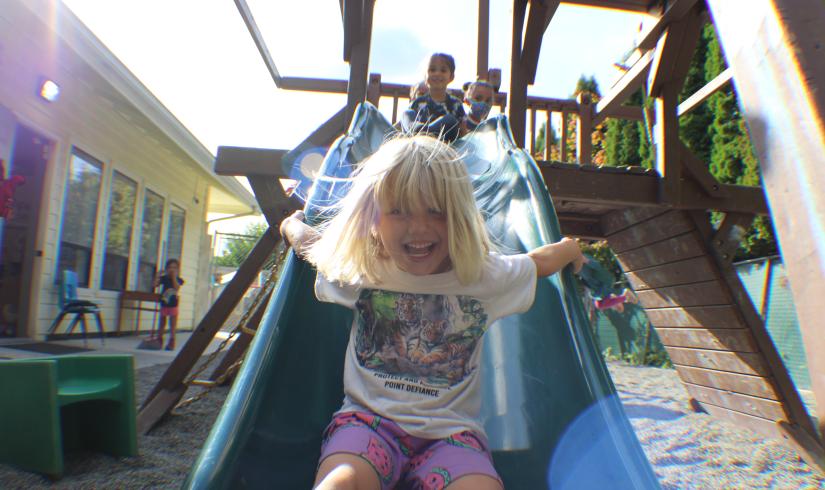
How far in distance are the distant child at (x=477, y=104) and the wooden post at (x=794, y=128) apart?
8.82 ft

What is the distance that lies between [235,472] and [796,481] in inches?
104

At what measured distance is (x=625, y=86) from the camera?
13.0 ft

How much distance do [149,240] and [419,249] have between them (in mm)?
7521

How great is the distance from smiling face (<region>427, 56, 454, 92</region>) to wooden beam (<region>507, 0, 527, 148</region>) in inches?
19.3

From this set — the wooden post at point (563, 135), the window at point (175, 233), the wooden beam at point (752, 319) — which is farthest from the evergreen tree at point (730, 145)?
the window at point (175, 233)

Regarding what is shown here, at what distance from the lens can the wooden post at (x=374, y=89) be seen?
434 cm

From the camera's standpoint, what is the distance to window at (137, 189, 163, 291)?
25.2 ft

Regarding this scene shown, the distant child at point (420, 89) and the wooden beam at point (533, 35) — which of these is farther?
the distant child at point (420, 89)

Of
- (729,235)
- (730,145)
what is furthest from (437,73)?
(730,145)

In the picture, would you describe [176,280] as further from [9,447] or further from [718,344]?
[718,344]

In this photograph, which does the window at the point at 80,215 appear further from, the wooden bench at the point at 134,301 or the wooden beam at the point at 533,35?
the wooden beam at the point at 533,35

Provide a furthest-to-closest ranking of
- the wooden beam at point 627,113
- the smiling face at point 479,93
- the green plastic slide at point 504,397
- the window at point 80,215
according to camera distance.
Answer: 1. the window at point 80,215
2. the wooden beam at point 627,113
3. the smiling face at point 479,93
4. the green plastic slide at point 504,397

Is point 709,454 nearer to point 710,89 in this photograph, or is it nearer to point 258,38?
point 710,89

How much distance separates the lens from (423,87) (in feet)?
12.4
